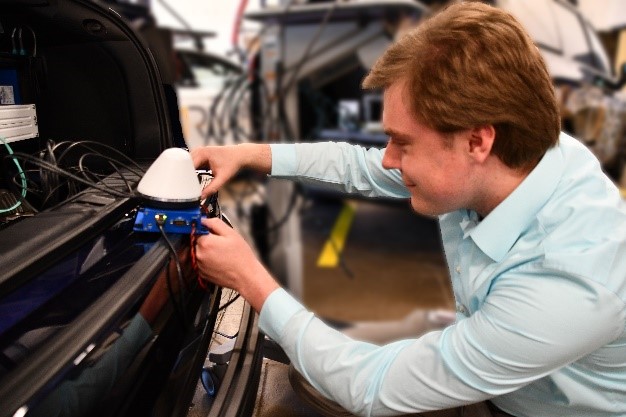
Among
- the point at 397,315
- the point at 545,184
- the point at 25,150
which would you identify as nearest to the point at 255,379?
the point at 545,184

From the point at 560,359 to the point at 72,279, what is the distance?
2.37 feet

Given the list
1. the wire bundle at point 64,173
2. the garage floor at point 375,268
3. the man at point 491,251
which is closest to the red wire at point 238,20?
the garage floor at point 375,268

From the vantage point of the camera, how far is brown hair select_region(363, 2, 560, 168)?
774 millimetres

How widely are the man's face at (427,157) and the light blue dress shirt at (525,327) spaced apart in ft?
0.28

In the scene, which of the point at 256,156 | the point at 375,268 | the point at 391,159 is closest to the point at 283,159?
the point at 256,156

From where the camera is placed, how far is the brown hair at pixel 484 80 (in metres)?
0.77

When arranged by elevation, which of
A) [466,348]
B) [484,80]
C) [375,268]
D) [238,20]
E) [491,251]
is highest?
[238,20]

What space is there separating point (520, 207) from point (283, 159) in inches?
23.8

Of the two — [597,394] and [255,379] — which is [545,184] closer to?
[597,394]

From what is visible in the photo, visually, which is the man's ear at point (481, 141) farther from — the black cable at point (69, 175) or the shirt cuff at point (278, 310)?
the black cable at point (69, 175)

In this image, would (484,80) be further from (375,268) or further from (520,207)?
(375,268)

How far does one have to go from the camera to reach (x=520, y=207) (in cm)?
85

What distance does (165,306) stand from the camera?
2.46 feet

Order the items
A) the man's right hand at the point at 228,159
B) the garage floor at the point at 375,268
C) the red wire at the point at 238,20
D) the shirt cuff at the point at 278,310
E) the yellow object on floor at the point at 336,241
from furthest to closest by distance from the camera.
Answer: the red wire at the point at 238,20
the yellow object on floor at the point at 336,241
the garage floor at the point at 375,268
the man's right hand at the point at 228,159
the shirt cuff at the point at 278,310
